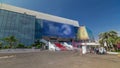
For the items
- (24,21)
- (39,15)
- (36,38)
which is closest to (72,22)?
(39,15)

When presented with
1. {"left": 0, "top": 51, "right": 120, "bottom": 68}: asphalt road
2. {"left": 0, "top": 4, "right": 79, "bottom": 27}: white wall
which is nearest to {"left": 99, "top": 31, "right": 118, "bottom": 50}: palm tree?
{"left": 0, "top": 51, "right": 120, "bottom": 68}: asphalt road

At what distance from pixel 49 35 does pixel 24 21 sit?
75.4 ft

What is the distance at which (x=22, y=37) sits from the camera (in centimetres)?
6681

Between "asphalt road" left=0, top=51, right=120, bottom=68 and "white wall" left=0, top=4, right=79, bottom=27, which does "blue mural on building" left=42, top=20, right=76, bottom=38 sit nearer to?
"white wall" left=0, top=4, right=79, bottom=27

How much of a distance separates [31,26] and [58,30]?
2688cm

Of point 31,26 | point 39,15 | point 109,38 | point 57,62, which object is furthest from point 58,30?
point 57,62

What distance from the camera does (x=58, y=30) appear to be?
9531 centimetres

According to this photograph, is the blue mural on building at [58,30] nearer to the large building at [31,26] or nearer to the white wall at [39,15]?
the large building at [31,26]

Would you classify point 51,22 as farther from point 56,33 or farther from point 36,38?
point 36,38

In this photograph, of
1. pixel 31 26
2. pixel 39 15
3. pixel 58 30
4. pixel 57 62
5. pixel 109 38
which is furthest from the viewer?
pixel 58 30

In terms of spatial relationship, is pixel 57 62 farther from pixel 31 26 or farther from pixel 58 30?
pixel 58 30

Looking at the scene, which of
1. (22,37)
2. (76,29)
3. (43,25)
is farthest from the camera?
(76,29)

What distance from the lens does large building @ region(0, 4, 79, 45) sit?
63775 millimetres

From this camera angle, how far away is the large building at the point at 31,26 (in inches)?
2511
